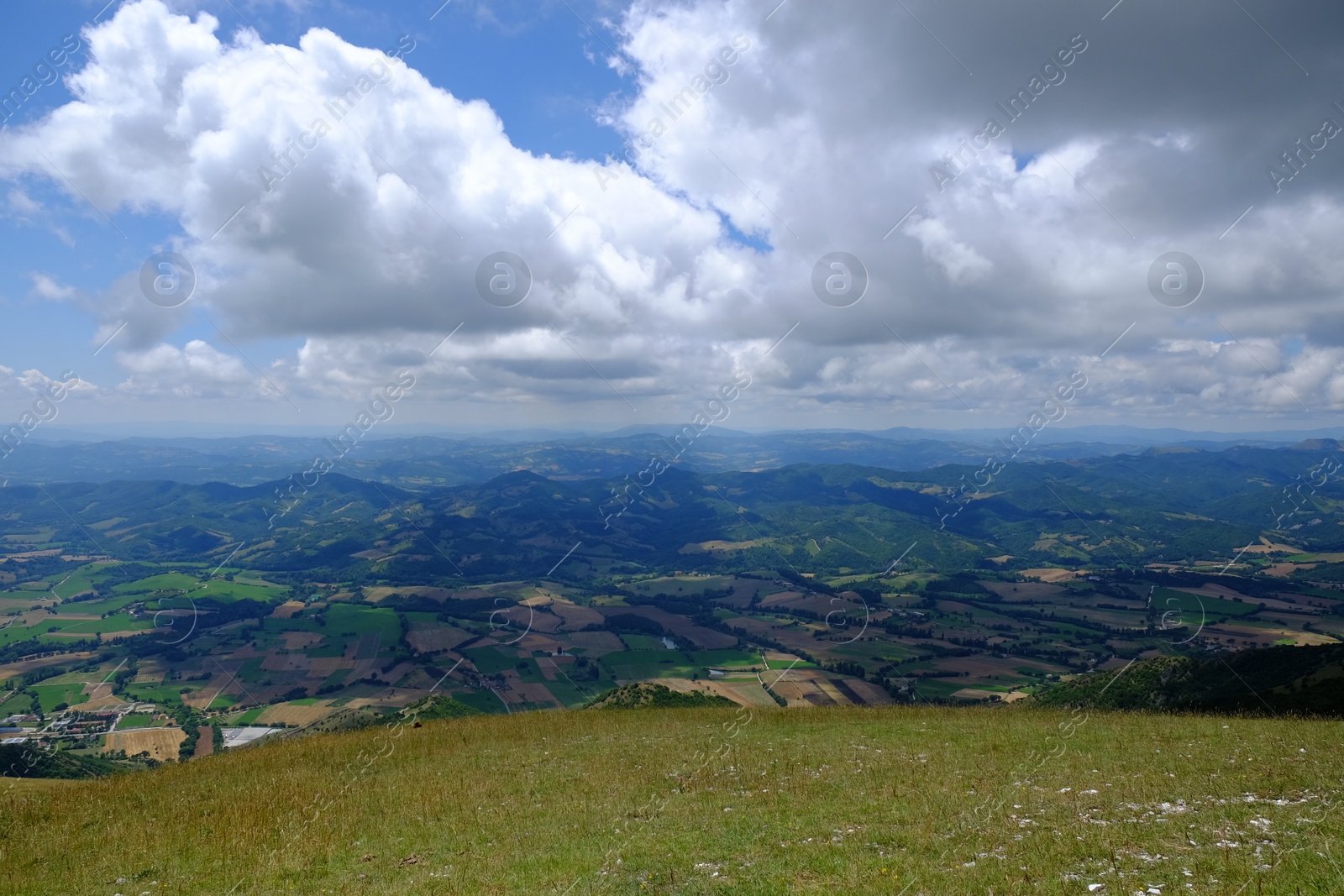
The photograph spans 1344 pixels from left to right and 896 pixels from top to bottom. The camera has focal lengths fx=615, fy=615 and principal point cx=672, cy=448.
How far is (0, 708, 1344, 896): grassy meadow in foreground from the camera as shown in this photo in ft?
30.8

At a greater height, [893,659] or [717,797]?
[717,797]

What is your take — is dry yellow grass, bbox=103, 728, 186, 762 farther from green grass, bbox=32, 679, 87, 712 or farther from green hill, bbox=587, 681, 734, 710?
green hill, bbox=587, 681, 734, 710

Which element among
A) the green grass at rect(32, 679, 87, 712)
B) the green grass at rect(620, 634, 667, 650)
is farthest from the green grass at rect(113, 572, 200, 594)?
the green grass at rect(620, 634, 667, 650)

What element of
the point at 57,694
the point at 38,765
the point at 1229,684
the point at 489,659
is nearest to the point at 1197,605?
the point at 1229,684

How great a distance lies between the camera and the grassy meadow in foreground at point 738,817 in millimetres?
9391

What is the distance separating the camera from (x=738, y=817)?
12961 mm

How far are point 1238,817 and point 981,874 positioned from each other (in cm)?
556

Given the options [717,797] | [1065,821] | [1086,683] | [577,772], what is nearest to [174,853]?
[577,772]

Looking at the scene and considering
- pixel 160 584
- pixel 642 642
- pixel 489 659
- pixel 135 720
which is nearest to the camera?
pixel 135 720

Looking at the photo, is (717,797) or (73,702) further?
(73,702)

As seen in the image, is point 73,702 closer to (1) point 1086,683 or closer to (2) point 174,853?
(2) point 174,853

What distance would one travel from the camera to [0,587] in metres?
182

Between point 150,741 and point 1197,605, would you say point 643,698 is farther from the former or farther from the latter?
point 1197,605

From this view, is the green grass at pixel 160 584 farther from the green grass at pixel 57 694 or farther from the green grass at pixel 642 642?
the green grass at pixel 642 642
